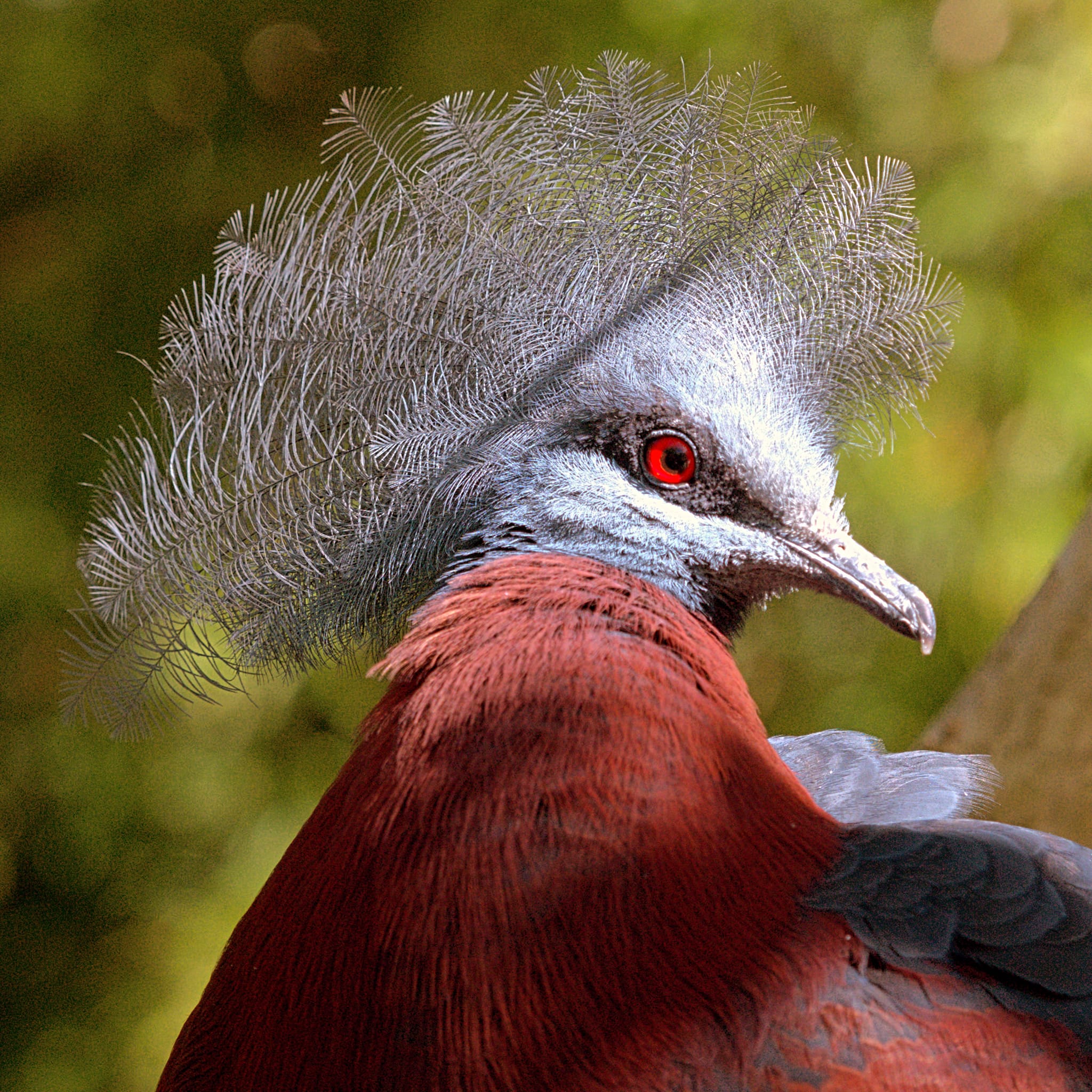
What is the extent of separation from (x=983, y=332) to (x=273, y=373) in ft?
6.45

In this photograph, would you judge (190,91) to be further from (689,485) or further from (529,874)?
(529,874)

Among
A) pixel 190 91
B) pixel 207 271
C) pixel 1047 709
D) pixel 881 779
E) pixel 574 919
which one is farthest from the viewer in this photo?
pixel 190 91

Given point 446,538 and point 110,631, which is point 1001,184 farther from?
point 110,631

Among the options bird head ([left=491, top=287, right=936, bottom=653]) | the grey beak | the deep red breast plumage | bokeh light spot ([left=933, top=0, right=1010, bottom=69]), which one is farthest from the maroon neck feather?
bokeh light spot ([left=933, top=0, right=1010, bottom=69])

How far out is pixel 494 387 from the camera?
50.0 inches

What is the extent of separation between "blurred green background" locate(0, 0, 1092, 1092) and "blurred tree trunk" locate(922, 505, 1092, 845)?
1.91 feet

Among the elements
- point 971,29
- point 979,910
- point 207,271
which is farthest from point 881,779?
point 971,29

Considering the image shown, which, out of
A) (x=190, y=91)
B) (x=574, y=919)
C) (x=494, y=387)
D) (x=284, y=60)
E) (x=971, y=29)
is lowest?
(x=574, y=919)

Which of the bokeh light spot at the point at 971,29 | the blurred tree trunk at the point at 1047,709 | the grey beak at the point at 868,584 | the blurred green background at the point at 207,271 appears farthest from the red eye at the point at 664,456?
the bokeh light spot at the point at 971,29

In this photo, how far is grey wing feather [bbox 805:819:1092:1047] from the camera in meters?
0.98

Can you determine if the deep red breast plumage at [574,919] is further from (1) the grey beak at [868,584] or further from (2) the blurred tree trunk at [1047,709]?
(2) the blurred tree trunk at [1047,709]

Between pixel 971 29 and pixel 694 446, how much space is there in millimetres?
2052

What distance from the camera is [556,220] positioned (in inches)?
52.1

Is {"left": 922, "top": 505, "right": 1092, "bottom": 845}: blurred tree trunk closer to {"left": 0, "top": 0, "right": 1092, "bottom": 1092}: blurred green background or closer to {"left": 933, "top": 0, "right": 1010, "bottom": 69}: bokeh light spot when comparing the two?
{"left": 0, "top": 0, "right": 1092, "bottom": 1092}: blurred green background
